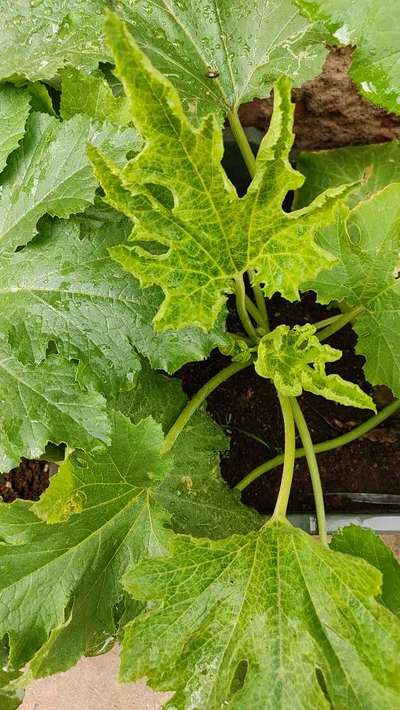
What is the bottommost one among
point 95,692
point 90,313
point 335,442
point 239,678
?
point 95,692

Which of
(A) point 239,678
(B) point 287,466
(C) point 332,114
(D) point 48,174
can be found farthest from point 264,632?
(C) point 332,114

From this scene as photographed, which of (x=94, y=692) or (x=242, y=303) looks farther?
(x=94, y=692)

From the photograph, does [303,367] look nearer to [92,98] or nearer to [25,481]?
[92,98]

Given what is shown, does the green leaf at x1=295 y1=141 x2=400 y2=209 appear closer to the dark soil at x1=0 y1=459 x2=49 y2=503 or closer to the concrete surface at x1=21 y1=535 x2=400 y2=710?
the dark soil at x1=0 y1=459 x2=49 y2=503

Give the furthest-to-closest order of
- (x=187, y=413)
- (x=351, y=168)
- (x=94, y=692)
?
(x=94, y=692) < (x=351, y=168) < (x=187, y=413)

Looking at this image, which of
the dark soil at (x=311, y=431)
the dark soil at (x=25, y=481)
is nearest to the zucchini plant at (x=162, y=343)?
the dark soil at (x=311, y=431)

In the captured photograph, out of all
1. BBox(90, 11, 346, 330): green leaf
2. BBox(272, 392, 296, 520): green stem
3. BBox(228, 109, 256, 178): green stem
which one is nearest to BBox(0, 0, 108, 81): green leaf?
BBox(228, 109, 256, 178): green stem

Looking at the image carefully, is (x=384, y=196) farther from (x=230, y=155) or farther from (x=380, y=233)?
(x=230, y=155)

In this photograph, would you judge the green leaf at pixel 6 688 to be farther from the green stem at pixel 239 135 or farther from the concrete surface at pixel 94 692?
the green stem at pixel 239 135
